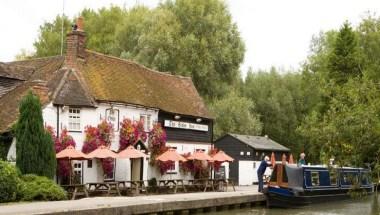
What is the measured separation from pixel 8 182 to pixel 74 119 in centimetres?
602

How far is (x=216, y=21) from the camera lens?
44.4 meters

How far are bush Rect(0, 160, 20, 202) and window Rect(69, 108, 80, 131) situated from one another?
16.9 ft

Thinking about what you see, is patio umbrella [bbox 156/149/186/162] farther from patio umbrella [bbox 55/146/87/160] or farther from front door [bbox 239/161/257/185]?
front door [bbox 239/161/257/185]

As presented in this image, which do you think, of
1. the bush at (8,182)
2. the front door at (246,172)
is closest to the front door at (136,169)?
the bush at (8,182)

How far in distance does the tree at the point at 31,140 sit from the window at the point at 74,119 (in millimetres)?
2973

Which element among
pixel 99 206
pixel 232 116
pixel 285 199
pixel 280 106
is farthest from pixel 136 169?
pixel 280 106

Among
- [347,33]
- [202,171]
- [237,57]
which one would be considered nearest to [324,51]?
[347,33]

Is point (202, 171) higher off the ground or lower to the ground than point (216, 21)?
lower

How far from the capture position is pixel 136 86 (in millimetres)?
30562

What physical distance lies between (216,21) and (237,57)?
3.30 m

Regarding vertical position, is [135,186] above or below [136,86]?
below

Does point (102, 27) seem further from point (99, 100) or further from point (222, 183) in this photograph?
point (99, 100)

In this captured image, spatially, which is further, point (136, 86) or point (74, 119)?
point (136, 86)

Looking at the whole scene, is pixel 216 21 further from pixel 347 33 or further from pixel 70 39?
pixel 70 39
